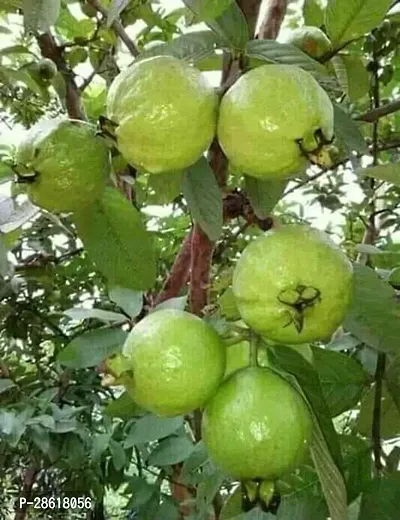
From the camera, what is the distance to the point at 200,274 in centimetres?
71

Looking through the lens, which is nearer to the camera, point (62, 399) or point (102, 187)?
point (102, 187)

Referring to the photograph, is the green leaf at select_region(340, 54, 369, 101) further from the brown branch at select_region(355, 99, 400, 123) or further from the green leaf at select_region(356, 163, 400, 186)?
the green leaf at select_region(356, 163, 400, 186)

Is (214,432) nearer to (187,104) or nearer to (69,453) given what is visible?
(187,104)

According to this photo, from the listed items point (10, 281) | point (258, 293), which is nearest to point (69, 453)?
point (10, 281)

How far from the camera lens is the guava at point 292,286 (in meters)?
0.54

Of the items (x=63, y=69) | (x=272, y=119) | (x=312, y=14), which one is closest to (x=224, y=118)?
(x=272, y=119)

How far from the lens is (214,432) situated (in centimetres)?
56

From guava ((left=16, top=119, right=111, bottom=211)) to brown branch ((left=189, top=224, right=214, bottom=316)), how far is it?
14 centimetres

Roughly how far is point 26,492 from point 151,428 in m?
0.74

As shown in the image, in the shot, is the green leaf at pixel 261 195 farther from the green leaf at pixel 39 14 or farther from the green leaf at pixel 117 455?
the green leaf at pixel 117 455

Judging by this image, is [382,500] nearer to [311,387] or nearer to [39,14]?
[311,387]

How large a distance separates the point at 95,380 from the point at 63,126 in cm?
126

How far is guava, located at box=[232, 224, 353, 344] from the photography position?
54cm

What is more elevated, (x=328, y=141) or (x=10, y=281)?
(x=328, y=141)
